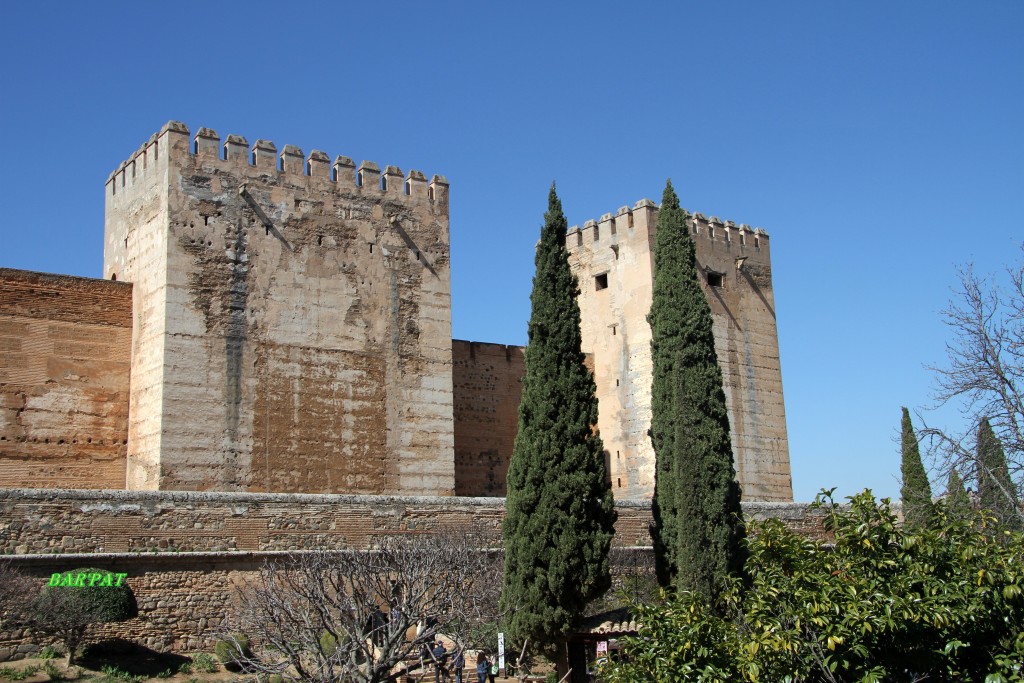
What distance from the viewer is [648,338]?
76.3 feet

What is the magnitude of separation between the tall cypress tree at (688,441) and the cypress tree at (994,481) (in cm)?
408

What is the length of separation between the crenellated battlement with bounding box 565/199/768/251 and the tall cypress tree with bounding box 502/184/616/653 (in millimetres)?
8029

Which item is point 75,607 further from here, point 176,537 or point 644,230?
point 644,230

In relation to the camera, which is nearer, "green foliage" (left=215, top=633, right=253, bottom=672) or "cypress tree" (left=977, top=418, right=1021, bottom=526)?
"cypress tree" (left=977, top=418, right=1021, bottom=526)

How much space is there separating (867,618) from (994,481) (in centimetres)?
277

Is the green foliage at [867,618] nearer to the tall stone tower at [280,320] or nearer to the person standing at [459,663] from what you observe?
the person standing at [459,663]

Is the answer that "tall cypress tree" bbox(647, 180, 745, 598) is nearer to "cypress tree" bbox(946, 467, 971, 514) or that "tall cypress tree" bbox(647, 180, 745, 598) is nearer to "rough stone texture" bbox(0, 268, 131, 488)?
"cypress tree" bbox(946, 467, 971, 514)

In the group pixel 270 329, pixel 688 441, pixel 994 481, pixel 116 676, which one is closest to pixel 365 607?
pixel 116 676

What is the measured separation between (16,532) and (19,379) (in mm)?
4360

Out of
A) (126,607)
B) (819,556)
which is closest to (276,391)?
(126,607)

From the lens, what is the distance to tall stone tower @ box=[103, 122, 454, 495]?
18.3 metres

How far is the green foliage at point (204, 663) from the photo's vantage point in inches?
583

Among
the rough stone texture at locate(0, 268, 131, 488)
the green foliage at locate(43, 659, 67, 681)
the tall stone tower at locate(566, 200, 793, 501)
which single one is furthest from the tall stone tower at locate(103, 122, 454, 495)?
the tall stone tower at locate(566, 200, 793, 501)

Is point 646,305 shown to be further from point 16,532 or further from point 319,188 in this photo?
point 16,532
